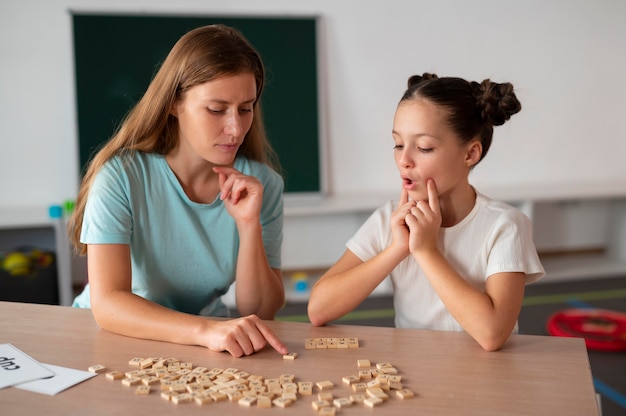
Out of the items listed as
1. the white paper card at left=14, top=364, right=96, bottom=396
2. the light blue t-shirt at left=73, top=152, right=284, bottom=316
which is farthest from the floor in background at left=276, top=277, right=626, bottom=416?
the white paper card at left=14, top=364, right=96, bottom=396

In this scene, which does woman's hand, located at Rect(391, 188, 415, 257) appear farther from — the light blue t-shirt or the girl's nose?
the light blue t-shirt

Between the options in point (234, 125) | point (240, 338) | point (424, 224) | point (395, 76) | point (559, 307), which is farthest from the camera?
point (395, 76)

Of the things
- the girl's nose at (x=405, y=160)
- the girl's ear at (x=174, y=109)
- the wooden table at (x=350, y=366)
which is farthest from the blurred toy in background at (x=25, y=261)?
the girl's nose at (x=405, y=160)

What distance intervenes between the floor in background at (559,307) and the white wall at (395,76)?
0.89m

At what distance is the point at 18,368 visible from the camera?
1.49 metres

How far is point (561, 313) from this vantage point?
405 cm

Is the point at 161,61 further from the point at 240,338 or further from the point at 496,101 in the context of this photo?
the point at 240,338

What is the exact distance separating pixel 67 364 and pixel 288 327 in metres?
0.54

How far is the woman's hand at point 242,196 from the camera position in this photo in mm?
2010

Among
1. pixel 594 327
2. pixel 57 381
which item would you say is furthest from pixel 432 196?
pixel 594 327

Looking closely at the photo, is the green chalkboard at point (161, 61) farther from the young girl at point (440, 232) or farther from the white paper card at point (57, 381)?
the white paper card at point (57, 381)

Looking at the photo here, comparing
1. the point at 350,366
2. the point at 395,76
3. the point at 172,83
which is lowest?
the point at 350,366

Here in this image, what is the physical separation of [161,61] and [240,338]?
136 inches

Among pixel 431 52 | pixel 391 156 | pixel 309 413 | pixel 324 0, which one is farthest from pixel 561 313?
pixel 309 413
